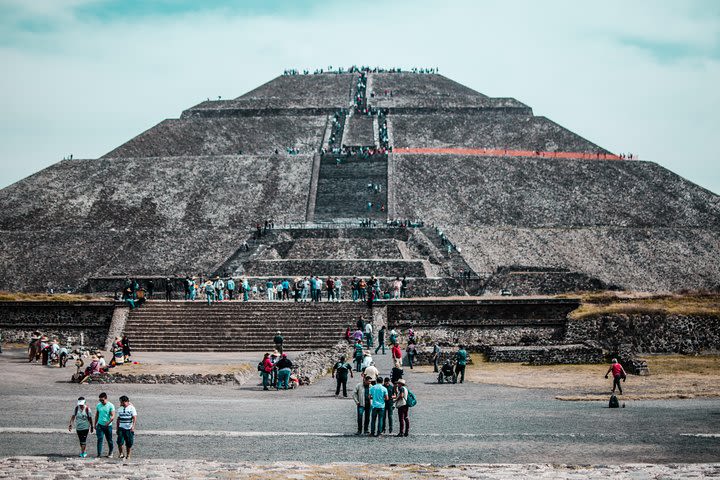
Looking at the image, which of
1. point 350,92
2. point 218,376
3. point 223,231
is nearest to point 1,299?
point 218,376

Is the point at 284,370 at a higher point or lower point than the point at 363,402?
higher

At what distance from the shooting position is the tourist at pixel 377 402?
18.6m

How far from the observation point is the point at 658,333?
33969 mm

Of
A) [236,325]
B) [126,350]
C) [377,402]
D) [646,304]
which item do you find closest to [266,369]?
[126,350]

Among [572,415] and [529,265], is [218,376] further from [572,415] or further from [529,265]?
[529,265]

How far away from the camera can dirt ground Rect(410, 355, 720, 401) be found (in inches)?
932

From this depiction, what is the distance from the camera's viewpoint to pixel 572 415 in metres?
20.7

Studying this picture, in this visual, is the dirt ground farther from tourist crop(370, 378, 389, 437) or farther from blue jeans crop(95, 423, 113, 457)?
blue jeans crop(95, 423, 113, 457)

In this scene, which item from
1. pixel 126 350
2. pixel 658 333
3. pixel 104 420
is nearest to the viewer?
pixel 104 420

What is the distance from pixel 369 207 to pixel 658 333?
2739cm

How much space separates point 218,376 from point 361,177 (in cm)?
3782

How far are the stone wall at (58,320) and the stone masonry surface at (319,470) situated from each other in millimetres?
21040

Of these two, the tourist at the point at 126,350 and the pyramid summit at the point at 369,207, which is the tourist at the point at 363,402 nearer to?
the tourist at the point at 126,350

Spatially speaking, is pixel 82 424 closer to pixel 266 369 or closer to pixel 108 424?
pixel 108 424
